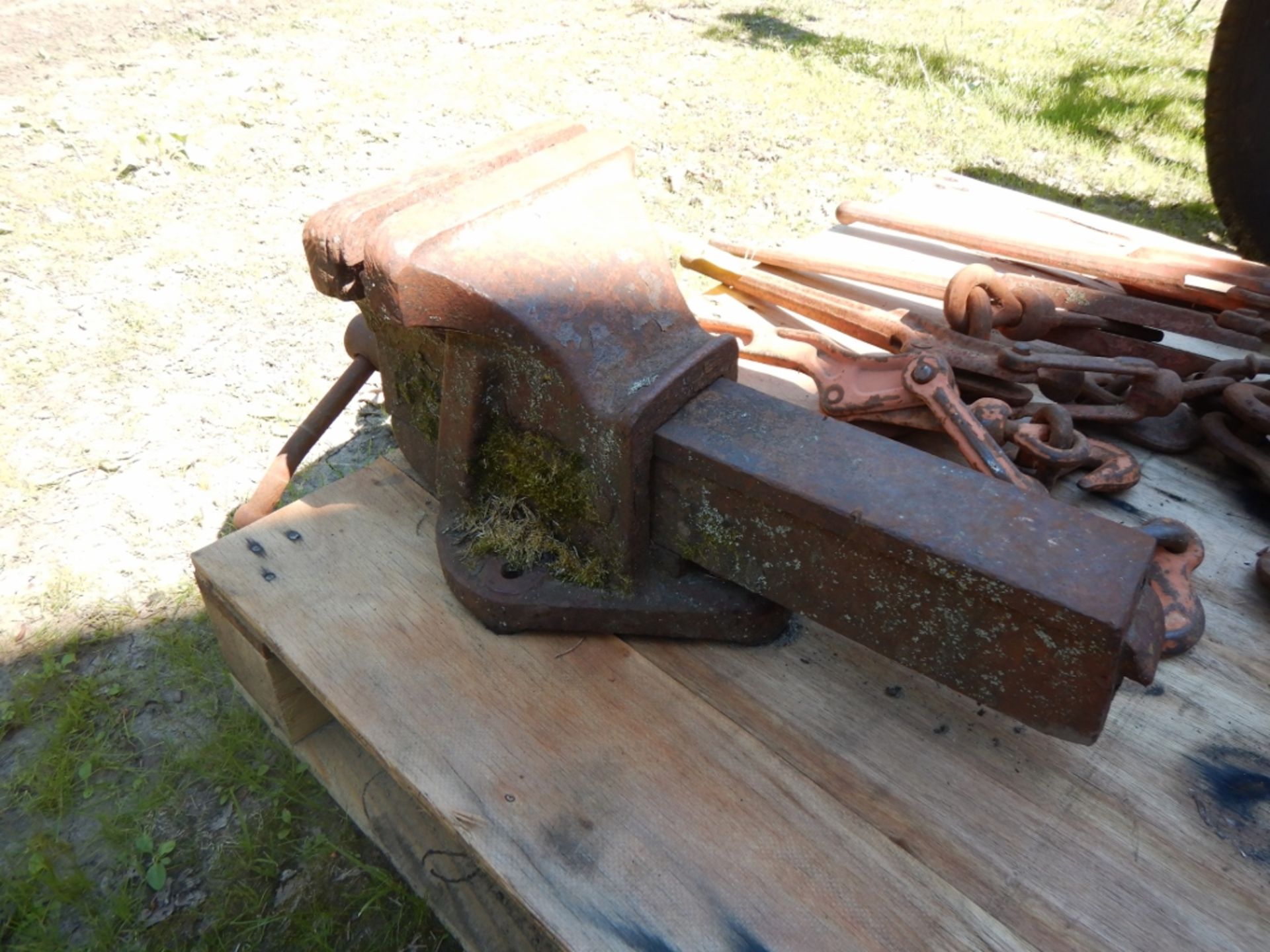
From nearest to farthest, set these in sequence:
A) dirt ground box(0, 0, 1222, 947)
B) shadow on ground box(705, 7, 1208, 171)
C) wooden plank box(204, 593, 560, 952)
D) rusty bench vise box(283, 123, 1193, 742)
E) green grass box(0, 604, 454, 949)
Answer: rusty bench vise box(283, 123, 1193, 742) < wooden plank box(204, 593, 560, 952) < green grass box(0, 604, 454, 949) < dirt ground box(0, 0, 1222, 947) < shadow on ground box(705, 7, 1208, 171)

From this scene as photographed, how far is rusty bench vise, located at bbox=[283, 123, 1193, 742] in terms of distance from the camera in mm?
923

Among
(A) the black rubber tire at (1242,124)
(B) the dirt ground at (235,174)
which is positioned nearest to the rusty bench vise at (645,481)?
(B) the dirt ground at (235,174)

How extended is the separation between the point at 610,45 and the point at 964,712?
5116mm

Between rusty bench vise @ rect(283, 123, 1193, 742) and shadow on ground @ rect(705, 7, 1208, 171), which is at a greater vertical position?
rusty bench vise @ rect(283, 123, 1193, 742)

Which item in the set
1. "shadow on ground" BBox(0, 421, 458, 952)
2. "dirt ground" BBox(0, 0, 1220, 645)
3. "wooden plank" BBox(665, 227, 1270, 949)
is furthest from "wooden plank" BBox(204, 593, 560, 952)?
"dirt ground" BBox(0, 0, 1220, 645)

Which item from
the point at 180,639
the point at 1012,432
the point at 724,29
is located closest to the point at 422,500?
the point at 180,639

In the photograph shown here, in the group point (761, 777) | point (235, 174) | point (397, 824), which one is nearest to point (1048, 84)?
point (235, 174)

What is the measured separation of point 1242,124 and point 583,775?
2.43 meters

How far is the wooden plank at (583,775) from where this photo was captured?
97 cm

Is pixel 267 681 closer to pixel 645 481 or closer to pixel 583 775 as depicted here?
pixel 583 775

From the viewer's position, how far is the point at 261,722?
71.6 inches

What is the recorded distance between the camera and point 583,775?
1.11m

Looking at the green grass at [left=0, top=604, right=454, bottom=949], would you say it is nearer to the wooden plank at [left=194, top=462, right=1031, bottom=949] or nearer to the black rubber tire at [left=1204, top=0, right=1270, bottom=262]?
the wooden plank at [left=194, top=462, right=1031, bottom=949]

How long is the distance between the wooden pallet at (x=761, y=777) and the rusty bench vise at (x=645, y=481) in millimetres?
110
